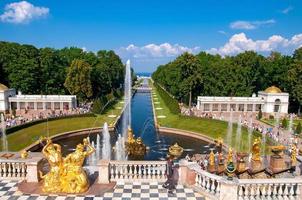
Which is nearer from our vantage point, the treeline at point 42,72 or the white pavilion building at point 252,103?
the white pavilion building at point 252,103

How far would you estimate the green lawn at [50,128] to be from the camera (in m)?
39.8

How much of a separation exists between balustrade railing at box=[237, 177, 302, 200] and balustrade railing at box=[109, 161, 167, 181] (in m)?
4.96

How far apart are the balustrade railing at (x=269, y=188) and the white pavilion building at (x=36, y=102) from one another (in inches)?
2280

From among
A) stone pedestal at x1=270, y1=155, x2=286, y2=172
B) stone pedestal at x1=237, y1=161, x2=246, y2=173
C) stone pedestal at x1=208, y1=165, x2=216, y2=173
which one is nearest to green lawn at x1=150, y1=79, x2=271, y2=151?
stone pedestal at x1=208, y1=165, x2=216, y2=173

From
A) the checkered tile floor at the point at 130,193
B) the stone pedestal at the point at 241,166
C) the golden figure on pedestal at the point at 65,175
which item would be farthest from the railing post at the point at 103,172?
the stone pedestal at the point at 241,166

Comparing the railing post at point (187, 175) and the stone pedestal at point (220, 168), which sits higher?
the railing post at point (187, 175)

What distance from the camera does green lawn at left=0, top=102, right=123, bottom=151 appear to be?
130ft

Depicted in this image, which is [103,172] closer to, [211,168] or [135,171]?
[135,171]

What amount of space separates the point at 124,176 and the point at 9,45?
69919 mm

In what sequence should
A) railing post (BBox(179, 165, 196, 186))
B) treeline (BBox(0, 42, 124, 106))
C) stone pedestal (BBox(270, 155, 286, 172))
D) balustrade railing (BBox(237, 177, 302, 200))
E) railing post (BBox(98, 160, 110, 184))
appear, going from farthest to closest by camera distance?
1. treeline (BBox(0, 42, 124, 106))
2. stone pedestal (BBox(270, 155, 286, 172))
3. railing post (BBox(179, 165, 196, 186))
4. railing post (BBox(98, 160, 110, 184))
5. balustrade railing (BBox(237, 177, 302, 200))

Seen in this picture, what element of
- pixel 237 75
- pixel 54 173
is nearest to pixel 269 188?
pixel 54 173

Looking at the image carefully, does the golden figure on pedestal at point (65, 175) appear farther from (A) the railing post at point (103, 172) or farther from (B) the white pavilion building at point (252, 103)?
(B) the white pavilion building at point (252, 103)

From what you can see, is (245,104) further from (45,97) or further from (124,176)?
(124,176)

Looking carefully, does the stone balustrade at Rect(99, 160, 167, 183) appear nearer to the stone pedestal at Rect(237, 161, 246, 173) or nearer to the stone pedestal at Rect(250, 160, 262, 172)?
the stone pedestal at Rect(237, 161, 246, 173)
